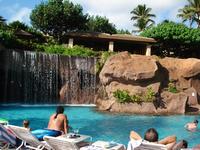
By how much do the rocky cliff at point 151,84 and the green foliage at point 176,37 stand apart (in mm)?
18962

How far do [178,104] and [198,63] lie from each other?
4.42 metres

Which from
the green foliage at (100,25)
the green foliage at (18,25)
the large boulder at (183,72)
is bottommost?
the large boulder at (183,72)

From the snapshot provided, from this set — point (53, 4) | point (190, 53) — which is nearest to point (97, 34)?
point (53, 4)

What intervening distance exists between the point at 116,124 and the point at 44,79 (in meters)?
12.8

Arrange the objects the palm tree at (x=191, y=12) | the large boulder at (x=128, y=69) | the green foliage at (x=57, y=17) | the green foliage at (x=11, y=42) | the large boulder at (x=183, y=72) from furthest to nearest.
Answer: the palm tree at (x=191, y=12), the green foliage at (x=57, y=17), the green foliage at (x=11, y=42), the large boulder at (x=183, y=72), the large boulder at (x=128, y=69)

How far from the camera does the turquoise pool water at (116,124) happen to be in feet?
56.1

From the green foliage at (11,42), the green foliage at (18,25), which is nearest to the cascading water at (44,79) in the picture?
the green foliage at (11,42)

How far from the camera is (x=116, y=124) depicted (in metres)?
20.3

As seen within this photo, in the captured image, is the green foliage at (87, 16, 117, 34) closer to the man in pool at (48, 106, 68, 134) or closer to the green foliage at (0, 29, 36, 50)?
the green foliage at (0, 29, 36, 50)

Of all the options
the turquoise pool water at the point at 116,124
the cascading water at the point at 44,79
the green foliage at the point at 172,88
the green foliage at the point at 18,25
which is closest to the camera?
the turquoise pool water at the point at 116,124

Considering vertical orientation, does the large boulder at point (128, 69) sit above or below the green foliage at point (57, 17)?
below

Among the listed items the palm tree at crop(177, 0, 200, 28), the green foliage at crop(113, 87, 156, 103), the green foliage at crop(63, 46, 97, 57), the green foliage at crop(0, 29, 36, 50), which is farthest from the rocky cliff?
the palm tree at crop(177, 0, 200, 28)

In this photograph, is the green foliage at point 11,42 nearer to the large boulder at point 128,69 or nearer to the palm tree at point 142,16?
the large boulder at point 128,69

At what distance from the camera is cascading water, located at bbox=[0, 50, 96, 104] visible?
3095 cm
